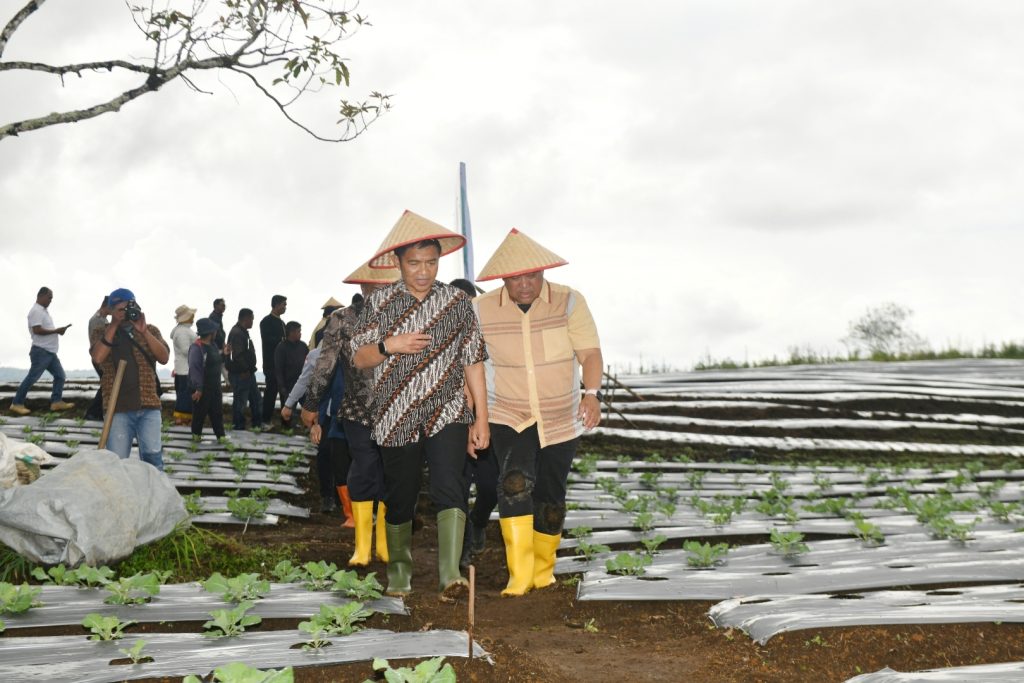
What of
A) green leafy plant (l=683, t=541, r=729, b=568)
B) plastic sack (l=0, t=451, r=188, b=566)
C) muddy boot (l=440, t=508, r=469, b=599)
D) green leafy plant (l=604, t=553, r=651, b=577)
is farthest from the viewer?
green leafy plant (l=683, t=541, r=729, b=568)

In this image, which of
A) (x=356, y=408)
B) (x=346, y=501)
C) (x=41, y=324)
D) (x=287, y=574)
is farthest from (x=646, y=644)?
(x=41, y=324)

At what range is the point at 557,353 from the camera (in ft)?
16.8

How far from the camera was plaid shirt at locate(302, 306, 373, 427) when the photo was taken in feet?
18.2

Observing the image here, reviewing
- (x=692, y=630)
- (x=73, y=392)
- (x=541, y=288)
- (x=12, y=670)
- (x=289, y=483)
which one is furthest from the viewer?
(x=73, y=392)

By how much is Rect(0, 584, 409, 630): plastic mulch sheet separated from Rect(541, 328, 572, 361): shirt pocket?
152 cm

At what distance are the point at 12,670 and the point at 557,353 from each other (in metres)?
2.89

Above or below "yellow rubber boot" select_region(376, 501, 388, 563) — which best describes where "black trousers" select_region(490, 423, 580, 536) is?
above

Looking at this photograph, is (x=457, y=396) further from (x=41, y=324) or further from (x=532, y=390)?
(x=41, y=324)

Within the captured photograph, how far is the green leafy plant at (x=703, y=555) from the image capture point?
5.34 metres

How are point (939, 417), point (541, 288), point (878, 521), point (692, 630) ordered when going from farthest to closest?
point (939, 417), point (878, 521), point (541, 288), point (692, 630)

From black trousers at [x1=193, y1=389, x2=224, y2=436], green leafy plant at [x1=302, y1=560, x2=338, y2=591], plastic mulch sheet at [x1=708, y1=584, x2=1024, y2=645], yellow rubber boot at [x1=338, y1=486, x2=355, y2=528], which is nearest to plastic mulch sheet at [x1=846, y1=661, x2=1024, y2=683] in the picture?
plastic mulch sheet at [x1=708, y1=584, x2=1024, y2=645]

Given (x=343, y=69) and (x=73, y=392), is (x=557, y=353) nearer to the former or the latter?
(x=343, y=69)

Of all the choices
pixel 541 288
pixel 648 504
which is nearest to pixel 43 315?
pixel 648 504

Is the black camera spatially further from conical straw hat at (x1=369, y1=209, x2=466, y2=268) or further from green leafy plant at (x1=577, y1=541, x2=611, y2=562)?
green leafy plant at (x1=577, y1=541, x2=611, y2=562)
